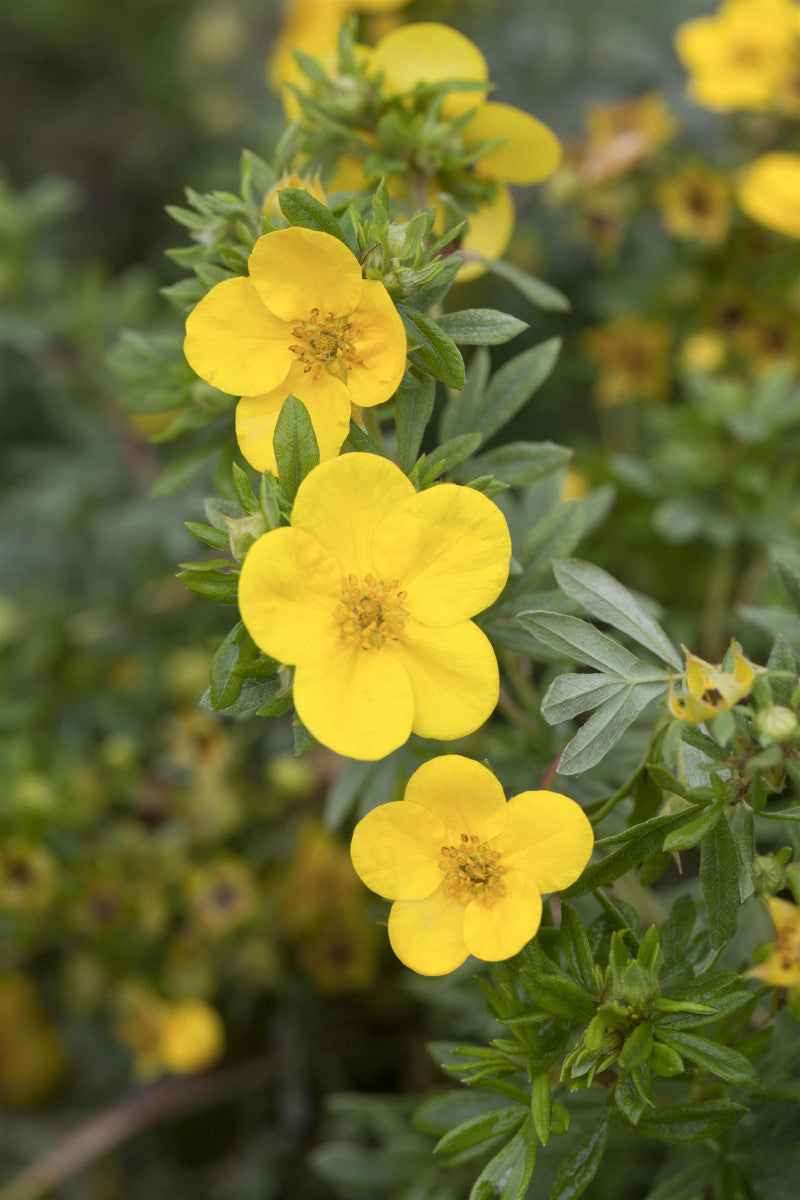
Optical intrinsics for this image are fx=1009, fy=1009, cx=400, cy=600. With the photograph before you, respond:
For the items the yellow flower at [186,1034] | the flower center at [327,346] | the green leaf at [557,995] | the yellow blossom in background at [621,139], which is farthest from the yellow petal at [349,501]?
the yellow blossom in background at [621,139]

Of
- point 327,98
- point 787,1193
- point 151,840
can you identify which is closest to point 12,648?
point 151,840

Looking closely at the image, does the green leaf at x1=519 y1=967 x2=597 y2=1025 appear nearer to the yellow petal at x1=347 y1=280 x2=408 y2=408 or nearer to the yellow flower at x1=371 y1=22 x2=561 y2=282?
the yellow petal at x1=347 y1=280 x2=408 y2=408

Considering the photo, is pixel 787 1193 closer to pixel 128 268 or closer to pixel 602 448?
pixel 602 448

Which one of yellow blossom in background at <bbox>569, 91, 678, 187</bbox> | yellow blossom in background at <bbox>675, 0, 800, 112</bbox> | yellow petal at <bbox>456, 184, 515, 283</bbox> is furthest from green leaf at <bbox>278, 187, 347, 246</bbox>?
yellow blossom in background at <bbox>569, 91, 678, 187</bbox>

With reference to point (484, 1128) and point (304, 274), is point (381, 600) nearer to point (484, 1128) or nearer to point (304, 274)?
point (304, 274)

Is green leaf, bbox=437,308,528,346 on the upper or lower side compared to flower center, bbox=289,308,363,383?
upper

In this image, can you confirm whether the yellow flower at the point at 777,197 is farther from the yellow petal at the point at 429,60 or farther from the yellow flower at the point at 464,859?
the yellow flower at the point at 464,859
